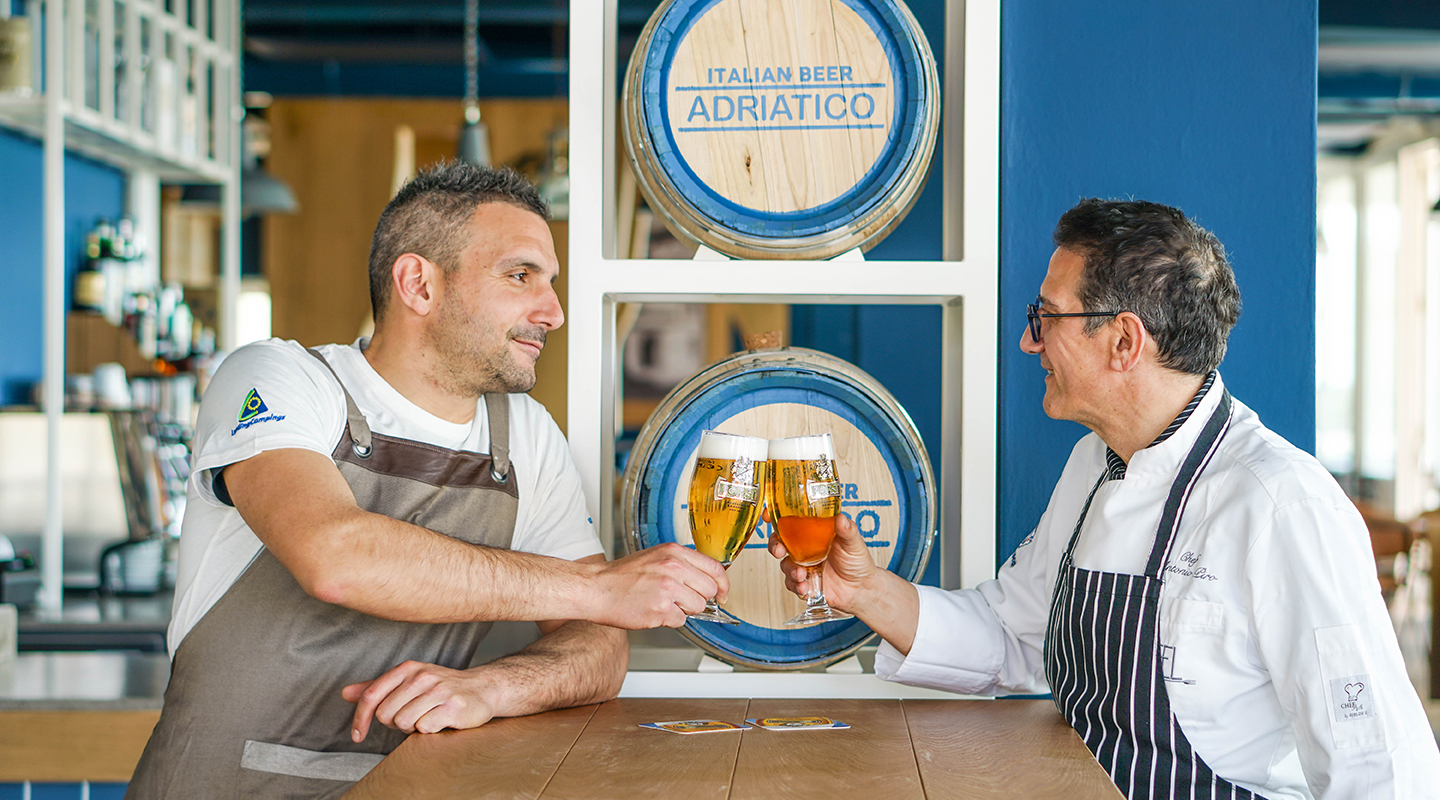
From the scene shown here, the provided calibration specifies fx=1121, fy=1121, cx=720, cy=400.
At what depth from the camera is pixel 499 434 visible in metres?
1.79

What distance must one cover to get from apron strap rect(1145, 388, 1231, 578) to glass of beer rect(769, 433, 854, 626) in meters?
0.43

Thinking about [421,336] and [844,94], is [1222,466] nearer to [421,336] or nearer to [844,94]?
[844,94]

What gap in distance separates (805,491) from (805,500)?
0.04 ft

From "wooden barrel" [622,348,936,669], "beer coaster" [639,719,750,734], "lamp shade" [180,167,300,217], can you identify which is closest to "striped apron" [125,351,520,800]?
"wooden barrel" [622,348,936,669]

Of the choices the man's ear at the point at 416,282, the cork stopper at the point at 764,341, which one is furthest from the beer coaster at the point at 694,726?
the man's ear at the point at 416,282

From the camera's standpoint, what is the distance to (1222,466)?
145 cm

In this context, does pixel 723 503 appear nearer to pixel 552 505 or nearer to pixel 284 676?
pixel 552 505

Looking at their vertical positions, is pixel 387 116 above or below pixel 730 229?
above

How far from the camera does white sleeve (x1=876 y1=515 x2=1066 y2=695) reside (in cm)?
164

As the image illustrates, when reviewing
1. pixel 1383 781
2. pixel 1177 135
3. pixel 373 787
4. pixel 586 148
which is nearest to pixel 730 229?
pixel 586 148

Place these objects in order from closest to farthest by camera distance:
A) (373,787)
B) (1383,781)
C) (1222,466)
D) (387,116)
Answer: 1. (373,787)
2. (1383,781)
3. (1222,466)
4. (387,116)

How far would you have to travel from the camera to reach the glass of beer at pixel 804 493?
1.37 metres

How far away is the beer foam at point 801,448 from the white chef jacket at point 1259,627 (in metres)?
0.38

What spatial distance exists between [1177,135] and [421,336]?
1.25 meters
